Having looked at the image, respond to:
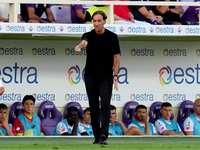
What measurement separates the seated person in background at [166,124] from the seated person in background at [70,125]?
1.85 metres

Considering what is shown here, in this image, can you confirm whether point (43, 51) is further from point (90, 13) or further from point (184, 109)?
point (184, 109)

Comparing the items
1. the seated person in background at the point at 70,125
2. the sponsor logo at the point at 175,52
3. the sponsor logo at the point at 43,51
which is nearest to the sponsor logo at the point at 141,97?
the sponsor logo at the point at 175,52

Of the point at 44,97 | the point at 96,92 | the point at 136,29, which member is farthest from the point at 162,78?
the point at 96,92

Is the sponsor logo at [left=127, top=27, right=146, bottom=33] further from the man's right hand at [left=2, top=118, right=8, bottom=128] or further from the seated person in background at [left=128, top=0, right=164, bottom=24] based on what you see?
the man's right hand at [left=2, top=118, right=8, bottom=128]

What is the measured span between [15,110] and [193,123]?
425cm

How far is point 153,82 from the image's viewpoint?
44.0 ft

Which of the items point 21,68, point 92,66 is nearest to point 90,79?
point 92,66

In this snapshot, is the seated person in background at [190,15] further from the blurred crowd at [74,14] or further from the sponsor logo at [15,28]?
the sponsor logo at [15,28]

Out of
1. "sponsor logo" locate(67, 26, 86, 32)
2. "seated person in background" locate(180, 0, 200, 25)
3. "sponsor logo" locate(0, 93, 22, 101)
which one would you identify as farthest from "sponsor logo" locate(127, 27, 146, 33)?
"sponsor logo" locate(0, 93, 22, 101)

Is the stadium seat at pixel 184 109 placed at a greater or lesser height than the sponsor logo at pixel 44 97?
lesser

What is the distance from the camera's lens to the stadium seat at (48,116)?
1263 centimetres

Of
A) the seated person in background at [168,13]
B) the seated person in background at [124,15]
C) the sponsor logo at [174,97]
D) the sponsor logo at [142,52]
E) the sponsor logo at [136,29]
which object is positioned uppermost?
the seated person in background at [168,13]

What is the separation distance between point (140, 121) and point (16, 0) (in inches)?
161

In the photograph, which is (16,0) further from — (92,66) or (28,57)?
(92,66)
